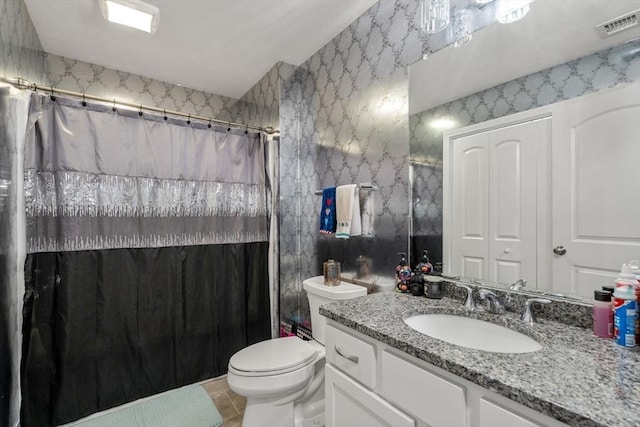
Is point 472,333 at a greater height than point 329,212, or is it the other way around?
point 329,212

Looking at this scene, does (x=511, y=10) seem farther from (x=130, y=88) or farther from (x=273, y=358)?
Result: (x=130, y=88)

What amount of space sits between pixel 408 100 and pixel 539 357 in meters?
1.22

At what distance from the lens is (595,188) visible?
→ 90 centimetres

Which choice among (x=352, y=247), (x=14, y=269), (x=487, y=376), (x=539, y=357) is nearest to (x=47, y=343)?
(x=14, y=269)

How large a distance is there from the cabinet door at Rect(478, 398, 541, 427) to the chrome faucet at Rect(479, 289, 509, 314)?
0.51 m

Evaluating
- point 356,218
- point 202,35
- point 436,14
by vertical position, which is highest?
point 202,35

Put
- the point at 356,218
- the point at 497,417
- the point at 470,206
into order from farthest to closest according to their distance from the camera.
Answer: the point at 356,218 < the point at 470,206 < the point at 497,417

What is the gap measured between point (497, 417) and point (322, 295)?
1123 millimetres

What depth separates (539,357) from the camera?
73 cm

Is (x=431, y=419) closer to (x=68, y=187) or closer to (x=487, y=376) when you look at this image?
(x=487, y=376)

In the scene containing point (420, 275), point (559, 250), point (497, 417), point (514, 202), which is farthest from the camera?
point (420, 275)

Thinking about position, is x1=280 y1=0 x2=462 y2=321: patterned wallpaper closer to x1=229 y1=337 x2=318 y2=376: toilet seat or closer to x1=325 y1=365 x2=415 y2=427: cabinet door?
x1=229 y1=337 x2=318 y2=376: toilet seat

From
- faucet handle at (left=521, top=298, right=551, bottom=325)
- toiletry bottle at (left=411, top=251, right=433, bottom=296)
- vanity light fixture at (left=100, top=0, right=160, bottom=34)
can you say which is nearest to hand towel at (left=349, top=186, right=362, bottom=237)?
toiletry bottle at (left=411, top=251, right=433, bottom=296)

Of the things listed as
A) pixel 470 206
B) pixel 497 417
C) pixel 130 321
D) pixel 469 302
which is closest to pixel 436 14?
pixel 470 206
